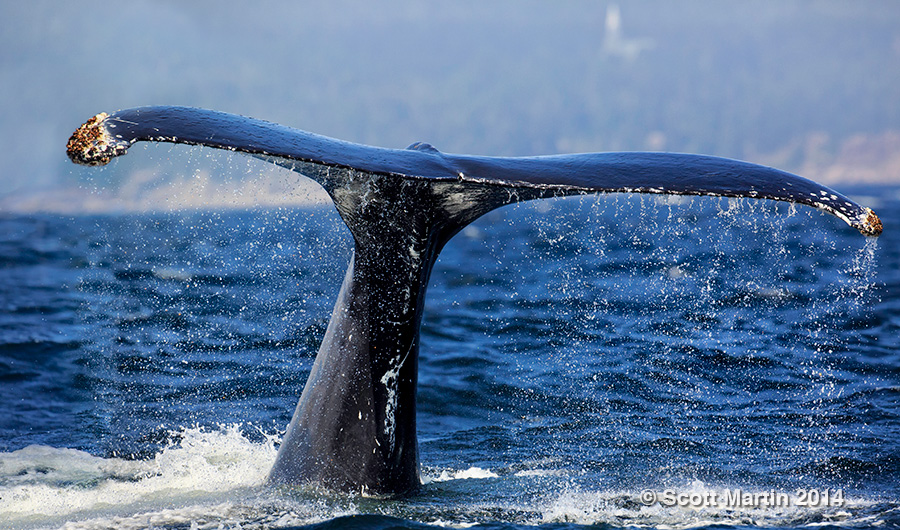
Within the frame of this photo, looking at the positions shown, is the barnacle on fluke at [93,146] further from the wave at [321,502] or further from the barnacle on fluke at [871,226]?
the barnacle on fluke at [871,226]

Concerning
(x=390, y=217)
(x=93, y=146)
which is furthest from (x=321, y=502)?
(x=93, y=146)

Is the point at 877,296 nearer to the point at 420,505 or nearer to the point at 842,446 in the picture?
the point at 842,446

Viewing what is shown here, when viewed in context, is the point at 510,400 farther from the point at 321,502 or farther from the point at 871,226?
the point at 871,226

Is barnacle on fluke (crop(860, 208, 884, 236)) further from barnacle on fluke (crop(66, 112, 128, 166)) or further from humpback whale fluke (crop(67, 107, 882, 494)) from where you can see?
barnacle on fluke (crop(66, 112, 128, 166))

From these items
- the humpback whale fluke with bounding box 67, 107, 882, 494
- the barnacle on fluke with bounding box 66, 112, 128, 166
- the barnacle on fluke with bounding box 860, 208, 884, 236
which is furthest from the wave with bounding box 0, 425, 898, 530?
the barnacle on fluke with bounding box 66, 112, 128, 166

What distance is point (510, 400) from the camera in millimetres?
9109

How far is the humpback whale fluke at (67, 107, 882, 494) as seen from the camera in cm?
442

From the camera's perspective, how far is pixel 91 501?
5.84m

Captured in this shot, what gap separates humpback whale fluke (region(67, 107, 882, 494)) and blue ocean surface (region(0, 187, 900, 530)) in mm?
208

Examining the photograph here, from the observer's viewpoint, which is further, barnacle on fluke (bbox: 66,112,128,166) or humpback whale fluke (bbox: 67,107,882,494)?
humpback whale fluke (bbox: 67,107,882,494)

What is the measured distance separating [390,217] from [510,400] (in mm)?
4405

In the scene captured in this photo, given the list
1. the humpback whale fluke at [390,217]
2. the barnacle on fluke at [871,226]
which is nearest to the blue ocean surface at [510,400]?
the humpback whale fluke at [390,217]

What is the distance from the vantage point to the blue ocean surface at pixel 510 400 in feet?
18.6

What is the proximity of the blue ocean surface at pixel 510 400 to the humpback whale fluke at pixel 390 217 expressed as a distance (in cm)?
21
